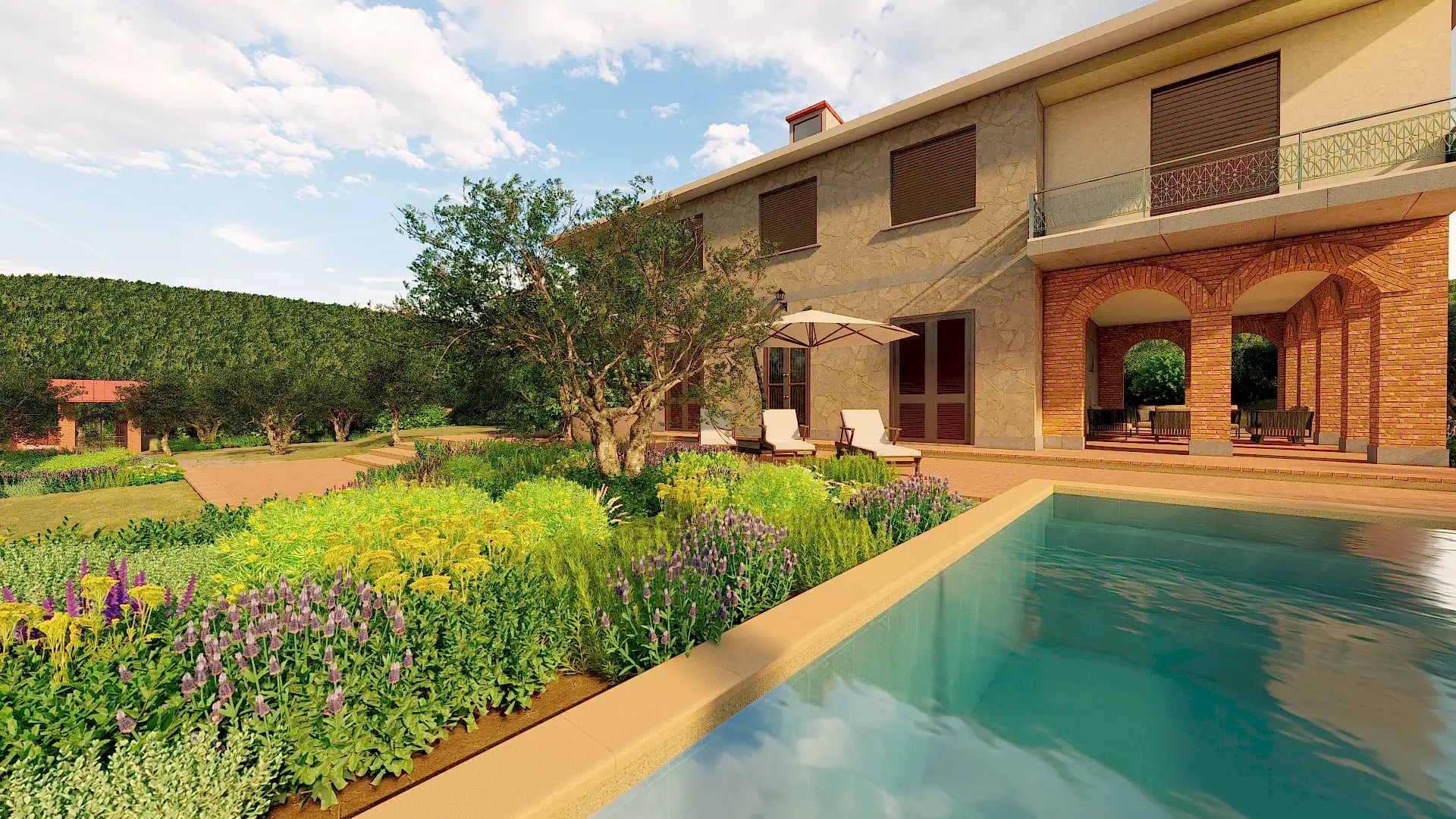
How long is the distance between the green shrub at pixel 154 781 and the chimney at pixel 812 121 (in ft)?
51.8

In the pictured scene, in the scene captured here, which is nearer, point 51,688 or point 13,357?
point 51,688

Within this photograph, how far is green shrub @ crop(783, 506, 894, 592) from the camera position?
3.79m

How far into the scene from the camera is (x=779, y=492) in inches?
224

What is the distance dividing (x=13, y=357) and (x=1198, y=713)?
1033 inches

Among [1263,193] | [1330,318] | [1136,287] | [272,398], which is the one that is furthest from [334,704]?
[272,398]

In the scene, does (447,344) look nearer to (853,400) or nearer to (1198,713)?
(1198,713)

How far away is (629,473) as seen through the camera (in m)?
6.76

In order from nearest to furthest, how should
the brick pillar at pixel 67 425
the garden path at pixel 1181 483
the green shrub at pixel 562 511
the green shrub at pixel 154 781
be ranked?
the green shrub at pixel 154 781, the green shrub at pixel 562 511, the garden path at pixel 1181 483, the brick pillar at pixel 67 425

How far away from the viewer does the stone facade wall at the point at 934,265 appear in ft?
35.9

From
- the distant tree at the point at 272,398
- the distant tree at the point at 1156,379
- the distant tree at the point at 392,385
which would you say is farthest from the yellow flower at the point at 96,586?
the distant tree at the point at 1156,379

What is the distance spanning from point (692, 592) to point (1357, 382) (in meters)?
12.8

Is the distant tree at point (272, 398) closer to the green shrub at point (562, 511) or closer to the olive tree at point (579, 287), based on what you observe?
the olive tree at point (579, 287)

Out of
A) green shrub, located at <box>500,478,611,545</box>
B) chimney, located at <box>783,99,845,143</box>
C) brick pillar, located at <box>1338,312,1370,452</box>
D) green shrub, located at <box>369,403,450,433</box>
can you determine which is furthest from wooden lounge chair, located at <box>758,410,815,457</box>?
green shrub, located at <box>369,403,450,433</box>

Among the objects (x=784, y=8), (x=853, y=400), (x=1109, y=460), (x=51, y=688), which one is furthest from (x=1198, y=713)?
(x=853, y=400)
